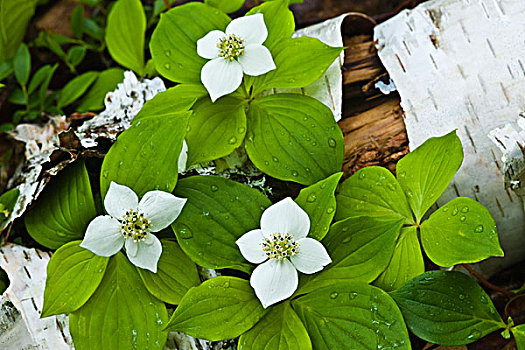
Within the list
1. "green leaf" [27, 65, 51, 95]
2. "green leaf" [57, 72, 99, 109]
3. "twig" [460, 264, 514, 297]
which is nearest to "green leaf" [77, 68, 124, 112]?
"green leaf" [57, 72, 99, 109]

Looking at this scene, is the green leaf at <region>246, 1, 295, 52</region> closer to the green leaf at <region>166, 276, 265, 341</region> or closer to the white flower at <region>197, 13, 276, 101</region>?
the white flower at <region>197, 13, 276, 101</region>

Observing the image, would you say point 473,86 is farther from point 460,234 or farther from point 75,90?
point 75,90

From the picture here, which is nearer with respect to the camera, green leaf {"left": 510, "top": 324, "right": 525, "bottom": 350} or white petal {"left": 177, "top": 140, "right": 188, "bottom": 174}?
green leaf {"left": 510, "top": 324, "right": 525, "bottom": 350}

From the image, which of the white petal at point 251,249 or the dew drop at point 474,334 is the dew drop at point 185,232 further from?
the dew drop at point 474,334

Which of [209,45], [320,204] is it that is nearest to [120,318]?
[320,204]

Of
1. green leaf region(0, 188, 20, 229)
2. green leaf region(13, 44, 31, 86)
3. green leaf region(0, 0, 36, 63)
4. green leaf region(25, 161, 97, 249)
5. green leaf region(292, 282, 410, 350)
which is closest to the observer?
green leaf region(292, 282, 410, 350)
